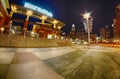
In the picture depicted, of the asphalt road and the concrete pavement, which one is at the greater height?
the concrete pavement

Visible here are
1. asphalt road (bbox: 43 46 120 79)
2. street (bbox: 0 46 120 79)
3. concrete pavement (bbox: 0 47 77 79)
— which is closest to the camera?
concrete pavement (bbox: 0 47 77 79)

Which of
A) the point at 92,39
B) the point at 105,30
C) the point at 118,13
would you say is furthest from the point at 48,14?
the point at 105,30

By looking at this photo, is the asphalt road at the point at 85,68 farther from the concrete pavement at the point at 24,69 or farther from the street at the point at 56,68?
the concrete pavement at the point at 24,69

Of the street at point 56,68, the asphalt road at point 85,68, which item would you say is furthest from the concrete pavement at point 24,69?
the asphalt road at point 85,68

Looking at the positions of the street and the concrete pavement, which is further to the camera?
the street

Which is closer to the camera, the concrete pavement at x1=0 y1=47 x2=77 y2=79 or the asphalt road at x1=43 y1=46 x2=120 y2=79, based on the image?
the concrete pavement at x1=0 y1=47 x2=77 y2=79

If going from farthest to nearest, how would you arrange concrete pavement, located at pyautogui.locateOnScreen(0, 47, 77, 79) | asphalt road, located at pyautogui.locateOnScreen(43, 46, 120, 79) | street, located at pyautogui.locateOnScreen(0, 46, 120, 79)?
1. asphalt road, located at pyautogui.locateOnScreen(43, 46, 120, 79)
2. street, located at pyautogui.locateOnScreen(0, 46, 120, 79)
3. concrete pavement, located at pyautogui.locateOnScreen(0, 47, 77, 79)

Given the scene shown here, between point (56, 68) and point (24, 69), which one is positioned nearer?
point (24, 69)

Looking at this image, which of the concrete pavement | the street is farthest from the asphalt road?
the concrete pavement

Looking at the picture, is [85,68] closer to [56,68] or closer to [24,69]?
[56,68]

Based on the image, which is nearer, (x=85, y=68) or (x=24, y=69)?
(x=24, y=69)

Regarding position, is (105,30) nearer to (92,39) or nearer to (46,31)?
(92,39)

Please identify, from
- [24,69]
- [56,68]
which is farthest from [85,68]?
[24,69]

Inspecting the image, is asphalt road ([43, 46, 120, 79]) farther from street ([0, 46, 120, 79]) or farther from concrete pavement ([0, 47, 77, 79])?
concrete pavement ([0, 47, 77, 79])
